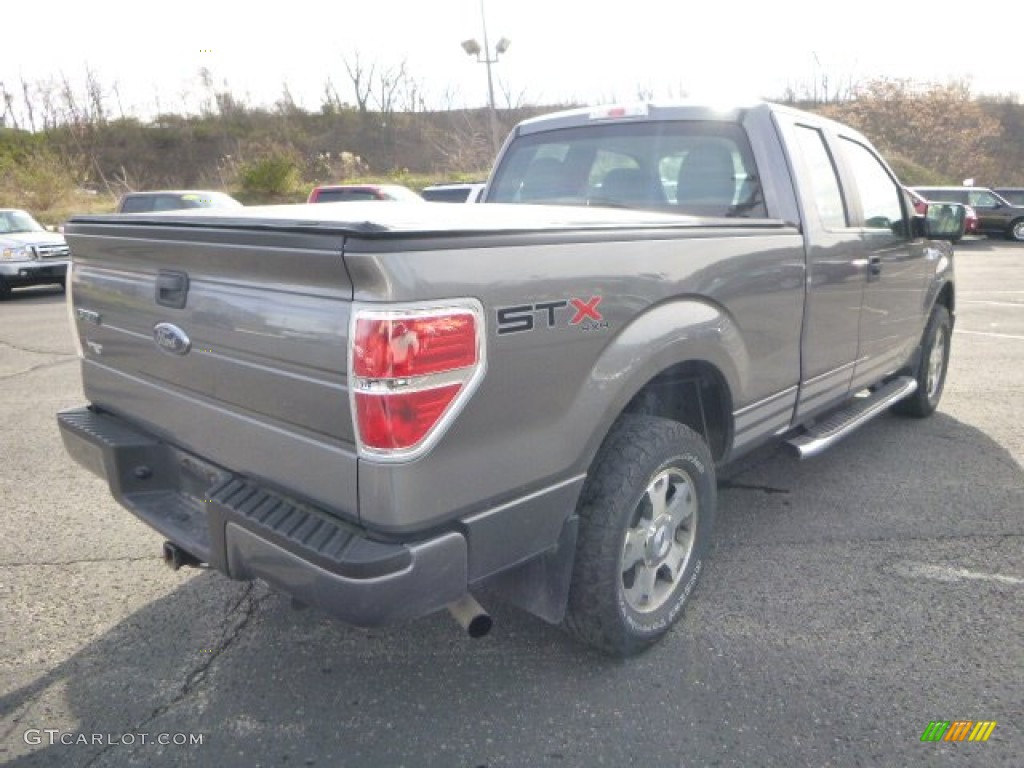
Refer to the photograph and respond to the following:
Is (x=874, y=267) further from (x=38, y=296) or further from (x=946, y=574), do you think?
(x=38, y=296)

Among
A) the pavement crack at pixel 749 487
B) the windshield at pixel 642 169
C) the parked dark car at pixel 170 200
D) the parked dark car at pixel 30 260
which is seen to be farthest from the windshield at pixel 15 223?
the pavement crack at pixel 749 487

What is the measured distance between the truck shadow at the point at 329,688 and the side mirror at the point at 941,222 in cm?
247

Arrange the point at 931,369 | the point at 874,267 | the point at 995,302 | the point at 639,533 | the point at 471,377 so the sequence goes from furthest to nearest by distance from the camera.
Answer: the point at 995,302 < the point at 931,369 < the point at 874,267 < the point at 639,533 < the point at 471,377

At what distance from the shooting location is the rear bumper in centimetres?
187

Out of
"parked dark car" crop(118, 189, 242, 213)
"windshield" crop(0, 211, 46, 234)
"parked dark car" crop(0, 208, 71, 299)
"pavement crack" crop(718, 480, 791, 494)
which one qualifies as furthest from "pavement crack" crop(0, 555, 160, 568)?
"windshield" crop(0, 211, 46, 234)

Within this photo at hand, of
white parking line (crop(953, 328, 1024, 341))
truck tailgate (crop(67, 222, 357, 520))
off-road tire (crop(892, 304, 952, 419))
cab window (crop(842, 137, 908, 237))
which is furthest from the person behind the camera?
white parking line (crop(953, 328, 1024, 341))

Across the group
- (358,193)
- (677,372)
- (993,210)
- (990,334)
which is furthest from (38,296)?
(993,210)

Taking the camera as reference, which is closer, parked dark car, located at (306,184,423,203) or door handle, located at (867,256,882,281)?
door handle, located at (867,256,882,281)

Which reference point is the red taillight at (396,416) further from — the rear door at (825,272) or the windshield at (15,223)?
the windshield at (15,223)

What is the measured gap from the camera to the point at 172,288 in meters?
2.31

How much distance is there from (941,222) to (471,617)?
153 inches

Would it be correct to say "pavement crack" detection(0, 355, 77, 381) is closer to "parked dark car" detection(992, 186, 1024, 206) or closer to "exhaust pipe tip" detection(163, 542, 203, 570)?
"exhaust pipe tip" detection(163, 542, 203, 570)

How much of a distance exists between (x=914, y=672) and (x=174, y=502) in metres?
2.60

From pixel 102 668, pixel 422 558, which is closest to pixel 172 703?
pixel 102 668
